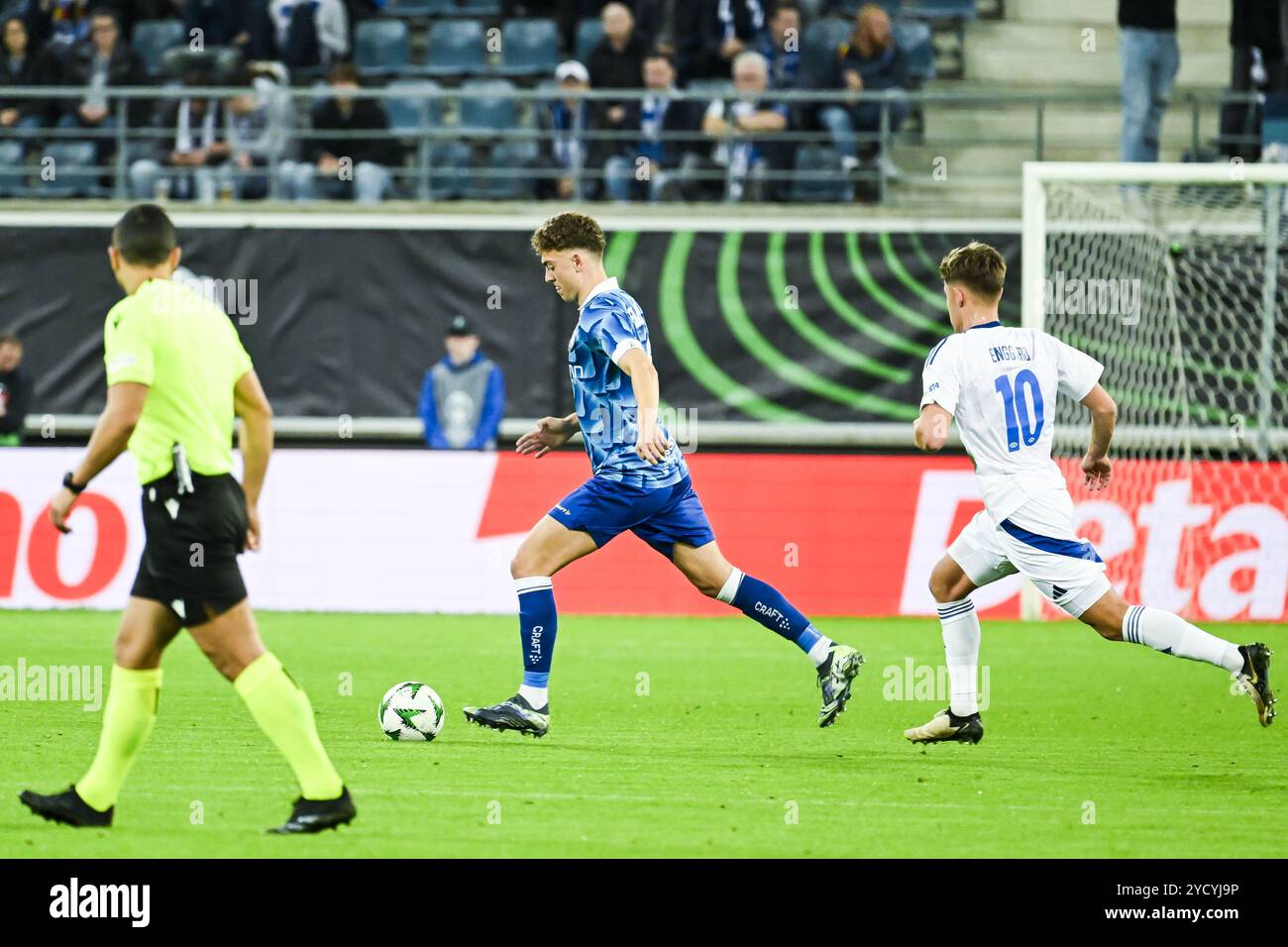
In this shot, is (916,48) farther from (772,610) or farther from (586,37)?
(772,610)

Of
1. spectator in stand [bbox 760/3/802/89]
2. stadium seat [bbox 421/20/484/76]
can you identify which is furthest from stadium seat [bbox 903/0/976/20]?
stadium seat [bbox 421/20/484/76]

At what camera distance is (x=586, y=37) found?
66.3ft

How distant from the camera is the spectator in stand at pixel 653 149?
725 inches

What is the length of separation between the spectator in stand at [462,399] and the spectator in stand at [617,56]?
10.6 ft

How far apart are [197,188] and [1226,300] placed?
957cm

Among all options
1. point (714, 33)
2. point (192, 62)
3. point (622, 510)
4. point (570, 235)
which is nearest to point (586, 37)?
point (714, 33)

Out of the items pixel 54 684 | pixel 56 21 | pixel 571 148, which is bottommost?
pixel 54 684

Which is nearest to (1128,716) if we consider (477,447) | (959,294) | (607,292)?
(959,294)

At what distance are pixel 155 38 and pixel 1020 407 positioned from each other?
14831mm

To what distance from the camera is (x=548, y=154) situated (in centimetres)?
1895

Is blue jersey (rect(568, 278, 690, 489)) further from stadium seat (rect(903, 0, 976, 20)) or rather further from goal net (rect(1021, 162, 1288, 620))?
stadium seat (rect(903, 0, 976, 20))

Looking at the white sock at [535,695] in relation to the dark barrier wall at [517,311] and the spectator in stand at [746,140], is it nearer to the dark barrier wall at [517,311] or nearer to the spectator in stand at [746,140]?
the dark barrier wall at [517,311]

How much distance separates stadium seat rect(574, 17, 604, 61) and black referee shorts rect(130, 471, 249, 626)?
14663 mm

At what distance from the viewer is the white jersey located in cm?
811
